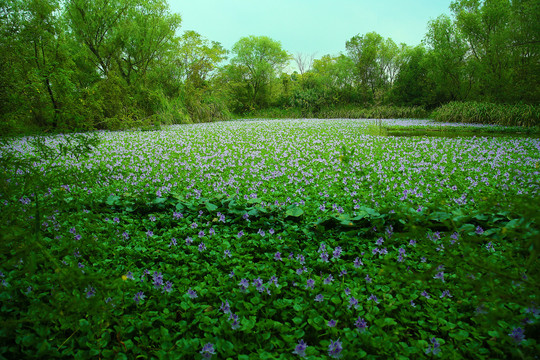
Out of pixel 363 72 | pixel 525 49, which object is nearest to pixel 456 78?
pixel 525 49

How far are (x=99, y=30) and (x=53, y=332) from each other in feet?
60.5

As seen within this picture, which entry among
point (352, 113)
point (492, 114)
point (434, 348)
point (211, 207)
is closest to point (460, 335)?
point (434, 348)

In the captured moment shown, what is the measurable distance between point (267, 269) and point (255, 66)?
37.4m

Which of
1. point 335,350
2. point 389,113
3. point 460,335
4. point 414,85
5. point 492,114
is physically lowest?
point 460,335

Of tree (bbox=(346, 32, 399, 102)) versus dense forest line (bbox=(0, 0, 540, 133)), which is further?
tree (bbox=(346, 32, 399, 102))

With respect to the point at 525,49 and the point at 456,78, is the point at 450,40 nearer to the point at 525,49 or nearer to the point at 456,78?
the point at 456,78

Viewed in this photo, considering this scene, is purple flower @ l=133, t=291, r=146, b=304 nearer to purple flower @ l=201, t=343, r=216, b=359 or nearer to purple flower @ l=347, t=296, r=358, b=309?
purple flower @ l=201, t=343, r=216, b=359

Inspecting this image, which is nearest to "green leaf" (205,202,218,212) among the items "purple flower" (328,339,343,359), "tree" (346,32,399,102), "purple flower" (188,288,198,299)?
"purple flower" (188,288,198,299)

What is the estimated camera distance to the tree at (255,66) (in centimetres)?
3556

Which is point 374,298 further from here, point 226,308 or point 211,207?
point 211,207

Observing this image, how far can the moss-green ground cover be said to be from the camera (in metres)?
1.41

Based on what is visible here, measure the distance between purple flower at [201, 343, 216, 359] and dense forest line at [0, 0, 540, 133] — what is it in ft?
9.32

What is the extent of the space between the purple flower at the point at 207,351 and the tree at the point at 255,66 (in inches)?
1375

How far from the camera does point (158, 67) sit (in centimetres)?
2066
